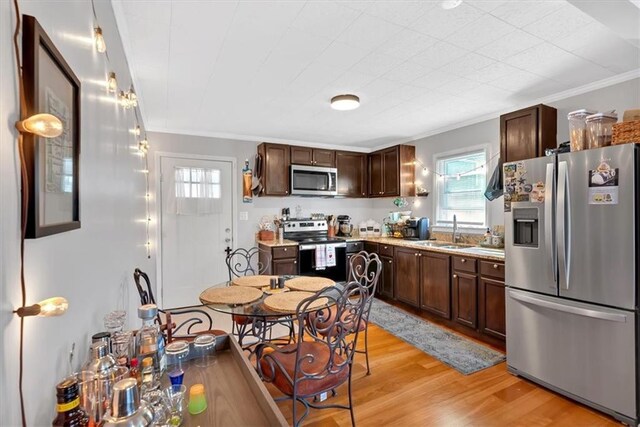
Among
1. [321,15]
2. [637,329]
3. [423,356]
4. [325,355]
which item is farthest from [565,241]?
[321,15]

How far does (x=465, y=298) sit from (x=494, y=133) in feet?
6.49

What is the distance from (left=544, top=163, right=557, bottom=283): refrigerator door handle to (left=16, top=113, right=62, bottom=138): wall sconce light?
2.79 metres

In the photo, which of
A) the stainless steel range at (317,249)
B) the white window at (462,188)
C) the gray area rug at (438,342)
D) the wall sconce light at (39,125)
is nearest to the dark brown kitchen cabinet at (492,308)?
the gray area rug at (438,342)

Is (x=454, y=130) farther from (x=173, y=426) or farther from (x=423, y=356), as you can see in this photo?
(x=173, y=426)

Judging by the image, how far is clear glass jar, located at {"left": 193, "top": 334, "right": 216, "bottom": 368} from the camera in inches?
50.2

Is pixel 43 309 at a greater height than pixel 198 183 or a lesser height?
lesser

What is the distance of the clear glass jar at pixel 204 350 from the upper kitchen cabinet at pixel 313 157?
3.68 m

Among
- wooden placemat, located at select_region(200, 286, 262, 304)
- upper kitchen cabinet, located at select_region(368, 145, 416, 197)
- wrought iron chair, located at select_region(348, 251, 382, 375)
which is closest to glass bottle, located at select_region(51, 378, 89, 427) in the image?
wooden placemat, located at select_region(200, 286, 262, 304)

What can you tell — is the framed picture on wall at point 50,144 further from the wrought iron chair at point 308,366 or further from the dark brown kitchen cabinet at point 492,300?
the dark brown kitchen cabinet at point 492,300

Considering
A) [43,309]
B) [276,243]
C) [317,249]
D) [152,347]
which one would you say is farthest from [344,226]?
[43,309]

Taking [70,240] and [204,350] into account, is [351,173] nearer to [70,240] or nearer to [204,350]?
[204,350]

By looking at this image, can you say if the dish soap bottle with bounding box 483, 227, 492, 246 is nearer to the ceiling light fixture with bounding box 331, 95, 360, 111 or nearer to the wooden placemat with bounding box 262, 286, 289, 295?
the ceiling light fixture with bounding box 331, 95, 360, 111

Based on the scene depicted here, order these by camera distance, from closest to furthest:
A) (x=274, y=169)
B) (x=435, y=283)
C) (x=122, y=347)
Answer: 1. (x=122, y=347)
2. (x=435, y=283)
3. (x=274, y=169)

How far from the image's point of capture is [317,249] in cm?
439
